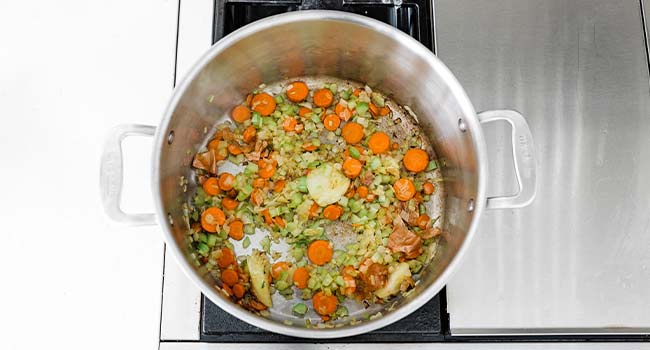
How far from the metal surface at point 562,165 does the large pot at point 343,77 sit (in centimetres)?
14

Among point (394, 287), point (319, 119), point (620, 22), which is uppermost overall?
point (620, 22)

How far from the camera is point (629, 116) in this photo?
1.28 meters

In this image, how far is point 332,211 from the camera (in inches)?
46.1

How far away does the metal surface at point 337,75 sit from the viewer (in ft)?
3.07

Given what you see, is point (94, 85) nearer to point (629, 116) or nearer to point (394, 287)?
point (394, 287)

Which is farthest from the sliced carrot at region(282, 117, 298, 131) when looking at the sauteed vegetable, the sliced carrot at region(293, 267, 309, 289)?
the sliced carrot at region(293, 267, 309, 289)

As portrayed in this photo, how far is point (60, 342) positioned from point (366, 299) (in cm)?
63

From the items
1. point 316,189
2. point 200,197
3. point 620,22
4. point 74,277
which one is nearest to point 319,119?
point 316,189

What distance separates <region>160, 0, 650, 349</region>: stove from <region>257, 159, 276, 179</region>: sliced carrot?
0.26 metres

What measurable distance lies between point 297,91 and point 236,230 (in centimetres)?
34

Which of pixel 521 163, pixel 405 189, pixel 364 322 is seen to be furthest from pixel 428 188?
pixel 364 322

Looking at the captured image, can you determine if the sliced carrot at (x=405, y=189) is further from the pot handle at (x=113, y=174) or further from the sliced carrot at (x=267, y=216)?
the pot handle at (x=113, y=174)

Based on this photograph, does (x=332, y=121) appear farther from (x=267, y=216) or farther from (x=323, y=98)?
(x=267, y=216)

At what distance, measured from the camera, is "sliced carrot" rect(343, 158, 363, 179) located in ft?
3.92
